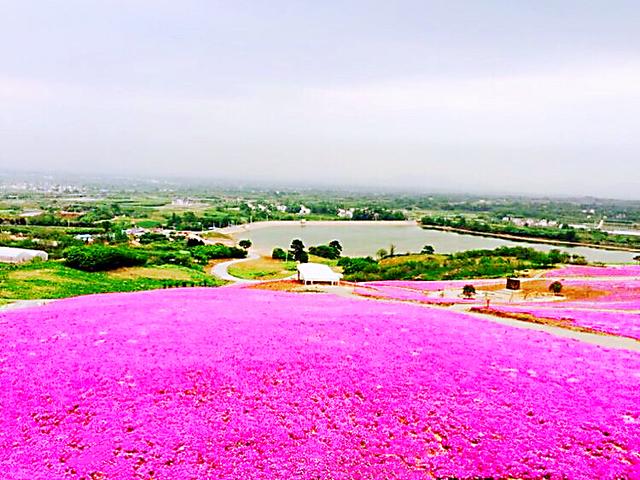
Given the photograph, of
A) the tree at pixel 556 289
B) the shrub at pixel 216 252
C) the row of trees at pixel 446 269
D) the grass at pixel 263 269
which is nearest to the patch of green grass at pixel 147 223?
the shrub at pixel 216 252

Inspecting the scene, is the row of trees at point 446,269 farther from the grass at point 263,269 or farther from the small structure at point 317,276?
the small structure at point 317,276

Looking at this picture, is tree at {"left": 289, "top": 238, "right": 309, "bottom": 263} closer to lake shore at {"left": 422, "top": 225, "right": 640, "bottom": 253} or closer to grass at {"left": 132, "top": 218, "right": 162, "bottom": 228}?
grass at {"left": 132, "top": 218, "right": 162, "bottom": 228}

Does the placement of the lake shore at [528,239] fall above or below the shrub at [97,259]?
below

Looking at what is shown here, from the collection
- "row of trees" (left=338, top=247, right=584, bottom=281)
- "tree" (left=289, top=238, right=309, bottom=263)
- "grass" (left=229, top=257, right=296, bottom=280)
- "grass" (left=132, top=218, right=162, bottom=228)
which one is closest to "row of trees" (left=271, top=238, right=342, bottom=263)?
"tree" (left=289, top=238, right=309, bottom=263)

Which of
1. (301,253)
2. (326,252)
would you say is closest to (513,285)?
(301,253)

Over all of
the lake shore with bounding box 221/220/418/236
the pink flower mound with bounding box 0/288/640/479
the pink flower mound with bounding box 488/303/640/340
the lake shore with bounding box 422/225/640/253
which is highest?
the pink flower mound with bounding box 0/288/640/479

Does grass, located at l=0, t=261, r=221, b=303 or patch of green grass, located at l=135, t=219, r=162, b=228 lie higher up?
grass, located at l=0, t=261, r=221, b=303

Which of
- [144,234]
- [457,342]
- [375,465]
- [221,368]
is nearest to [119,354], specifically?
[221,368]
